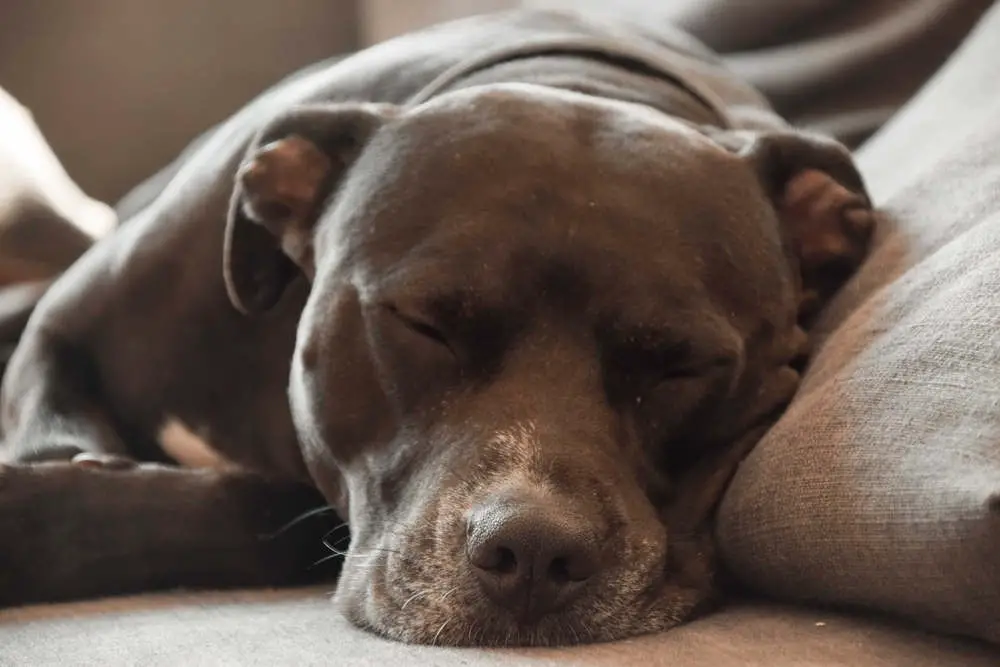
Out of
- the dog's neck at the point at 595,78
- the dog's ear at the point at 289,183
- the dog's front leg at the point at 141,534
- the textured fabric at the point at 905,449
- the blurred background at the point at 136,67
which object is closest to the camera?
the textured fabric at the point at 905,449

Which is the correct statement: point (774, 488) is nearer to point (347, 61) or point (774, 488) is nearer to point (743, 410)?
point (743, 410)

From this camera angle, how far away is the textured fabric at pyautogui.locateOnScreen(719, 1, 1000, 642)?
0.84 meters

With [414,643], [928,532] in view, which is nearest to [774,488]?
[928,532]

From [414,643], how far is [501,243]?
1.20 ft

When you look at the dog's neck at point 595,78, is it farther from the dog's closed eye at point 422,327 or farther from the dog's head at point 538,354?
the dog's closed eye at point 422,327

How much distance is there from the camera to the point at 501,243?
1158 mm

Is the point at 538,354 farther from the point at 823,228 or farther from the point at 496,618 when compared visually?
the point at 823,228

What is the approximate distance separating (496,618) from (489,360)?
255 millimetres

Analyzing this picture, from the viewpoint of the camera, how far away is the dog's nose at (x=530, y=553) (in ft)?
3.24

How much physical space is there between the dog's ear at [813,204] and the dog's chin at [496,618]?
44cm

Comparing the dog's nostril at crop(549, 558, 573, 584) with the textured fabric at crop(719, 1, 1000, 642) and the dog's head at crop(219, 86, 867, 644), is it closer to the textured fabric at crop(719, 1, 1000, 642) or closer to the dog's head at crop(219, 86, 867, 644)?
the dog's head at crop(219, 86, 867, 644)

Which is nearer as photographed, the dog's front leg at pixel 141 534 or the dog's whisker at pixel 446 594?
the dog's whisker at pixel 446 594

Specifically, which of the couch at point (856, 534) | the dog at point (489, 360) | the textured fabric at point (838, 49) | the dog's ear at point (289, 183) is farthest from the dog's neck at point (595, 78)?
the textured fabric at point (838, 49)

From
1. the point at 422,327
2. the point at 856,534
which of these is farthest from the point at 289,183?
the point at 856,534
